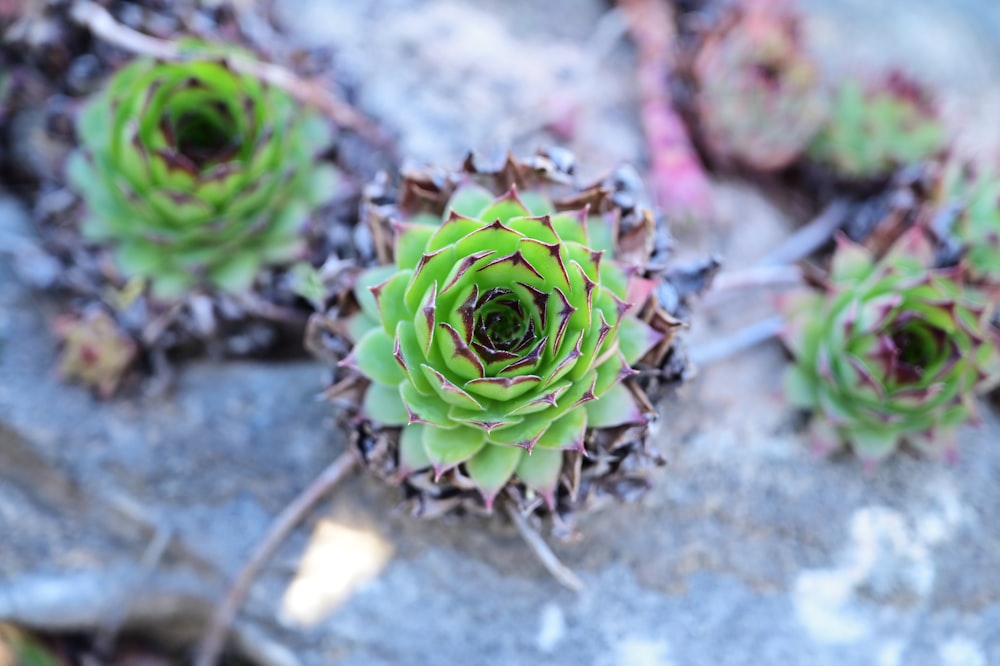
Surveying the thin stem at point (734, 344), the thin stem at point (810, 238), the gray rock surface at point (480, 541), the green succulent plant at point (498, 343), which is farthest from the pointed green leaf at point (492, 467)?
the thin stem at point (810, 238)

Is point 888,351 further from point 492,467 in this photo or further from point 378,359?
point 378,359

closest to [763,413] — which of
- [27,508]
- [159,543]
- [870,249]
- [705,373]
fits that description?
[705,373]

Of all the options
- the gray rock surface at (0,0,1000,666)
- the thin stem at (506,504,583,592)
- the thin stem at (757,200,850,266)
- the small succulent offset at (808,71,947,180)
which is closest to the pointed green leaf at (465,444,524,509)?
the thin stem at (506,504,583,592)

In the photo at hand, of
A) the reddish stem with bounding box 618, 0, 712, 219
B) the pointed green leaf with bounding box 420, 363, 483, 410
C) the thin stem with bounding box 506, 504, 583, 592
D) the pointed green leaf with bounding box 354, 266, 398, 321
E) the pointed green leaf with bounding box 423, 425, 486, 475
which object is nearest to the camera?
the pointed green leaf with bounding box 420, 363, 483, 410

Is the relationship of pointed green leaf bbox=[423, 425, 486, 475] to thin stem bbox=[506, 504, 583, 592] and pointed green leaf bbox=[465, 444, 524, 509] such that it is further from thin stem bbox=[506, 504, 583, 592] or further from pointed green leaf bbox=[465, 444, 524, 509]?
thin stem bbox=[506, 504, 583, 592]

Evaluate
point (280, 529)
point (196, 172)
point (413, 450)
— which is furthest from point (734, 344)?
point (196, 172)

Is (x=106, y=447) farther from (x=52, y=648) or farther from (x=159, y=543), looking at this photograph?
(x=52, y=648)
